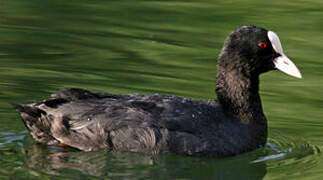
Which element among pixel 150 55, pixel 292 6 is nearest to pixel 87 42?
pixel 150 55

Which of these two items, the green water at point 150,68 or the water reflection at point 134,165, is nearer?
the water reflection at point 134,165

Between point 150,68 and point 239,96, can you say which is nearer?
point 239,96

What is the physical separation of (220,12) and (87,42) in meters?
2.72

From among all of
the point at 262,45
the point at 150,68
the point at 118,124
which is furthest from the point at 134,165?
the point at 150,68

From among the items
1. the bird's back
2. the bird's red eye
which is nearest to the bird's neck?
the bird's red eye

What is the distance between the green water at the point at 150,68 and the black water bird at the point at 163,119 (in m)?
0.12

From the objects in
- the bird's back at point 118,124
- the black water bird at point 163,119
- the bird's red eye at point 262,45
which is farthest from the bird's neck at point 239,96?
the bird's back at point 118,124

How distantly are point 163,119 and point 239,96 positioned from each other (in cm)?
106

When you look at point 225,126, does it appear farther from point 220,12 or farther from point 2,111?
point 220,12

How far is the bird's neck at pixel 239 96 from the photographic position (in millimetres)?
8602

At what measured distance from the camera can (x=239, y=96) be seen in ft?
28.5

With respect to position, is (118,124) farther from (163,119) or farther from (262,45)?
(262,45)

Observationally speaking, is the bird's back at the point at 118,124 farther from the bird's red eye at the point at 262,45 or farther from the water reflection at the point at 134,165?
the bird's red eye at the point at 262,45

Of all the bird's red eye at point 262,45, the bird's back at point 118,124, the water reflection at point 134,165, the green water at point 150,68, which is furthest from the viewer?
the bird's red eye at point 262,45
